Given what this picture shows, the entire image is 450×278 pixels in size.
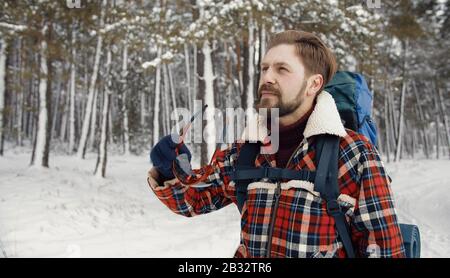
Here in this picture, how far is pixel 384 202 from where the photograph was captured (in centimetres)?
176

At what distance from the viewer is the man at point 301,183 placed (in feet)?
5.84

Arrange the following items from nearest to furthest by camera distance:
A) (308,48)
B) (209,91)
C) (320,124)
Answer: (320,124)
(308,48)
(209,91)

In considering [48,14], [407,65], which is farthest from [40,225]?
[407,65]

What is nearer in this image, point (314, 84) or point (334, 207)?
point (334, 207)

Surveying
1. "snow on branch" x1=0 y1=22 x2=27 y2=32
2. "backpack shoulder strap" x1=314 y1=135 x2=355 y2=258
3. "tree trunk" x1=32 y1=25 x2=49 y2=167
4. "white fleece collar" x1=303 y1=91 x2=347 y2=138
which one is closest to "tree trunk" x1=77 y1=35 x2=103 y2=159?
"tree trunk" x1=32 y1=25 x2=49 y2=167

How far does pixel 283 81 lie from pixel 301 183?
0.55 meters

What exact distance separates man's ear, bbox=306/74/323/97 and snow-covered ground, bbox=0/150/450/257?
4109 mm

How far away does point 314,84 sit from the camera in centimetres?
203

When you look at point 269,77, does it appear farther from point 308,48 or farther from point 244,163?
point 244,163

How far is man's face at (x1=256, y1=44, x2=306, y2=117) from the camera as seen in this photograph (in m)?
1.95

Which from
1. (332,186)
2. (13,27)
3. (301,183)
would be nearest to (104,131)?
(13,27)

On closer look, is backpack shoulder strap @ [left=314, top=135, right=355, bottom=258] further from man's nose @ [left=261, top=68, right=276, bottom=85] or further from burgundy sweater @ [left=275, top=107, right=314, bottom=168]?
man's nose @ [left=261, top=68, right=276, bottom=85]

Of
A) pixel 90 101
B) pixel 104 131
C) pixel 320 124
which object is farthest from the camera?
pixel 90 101
